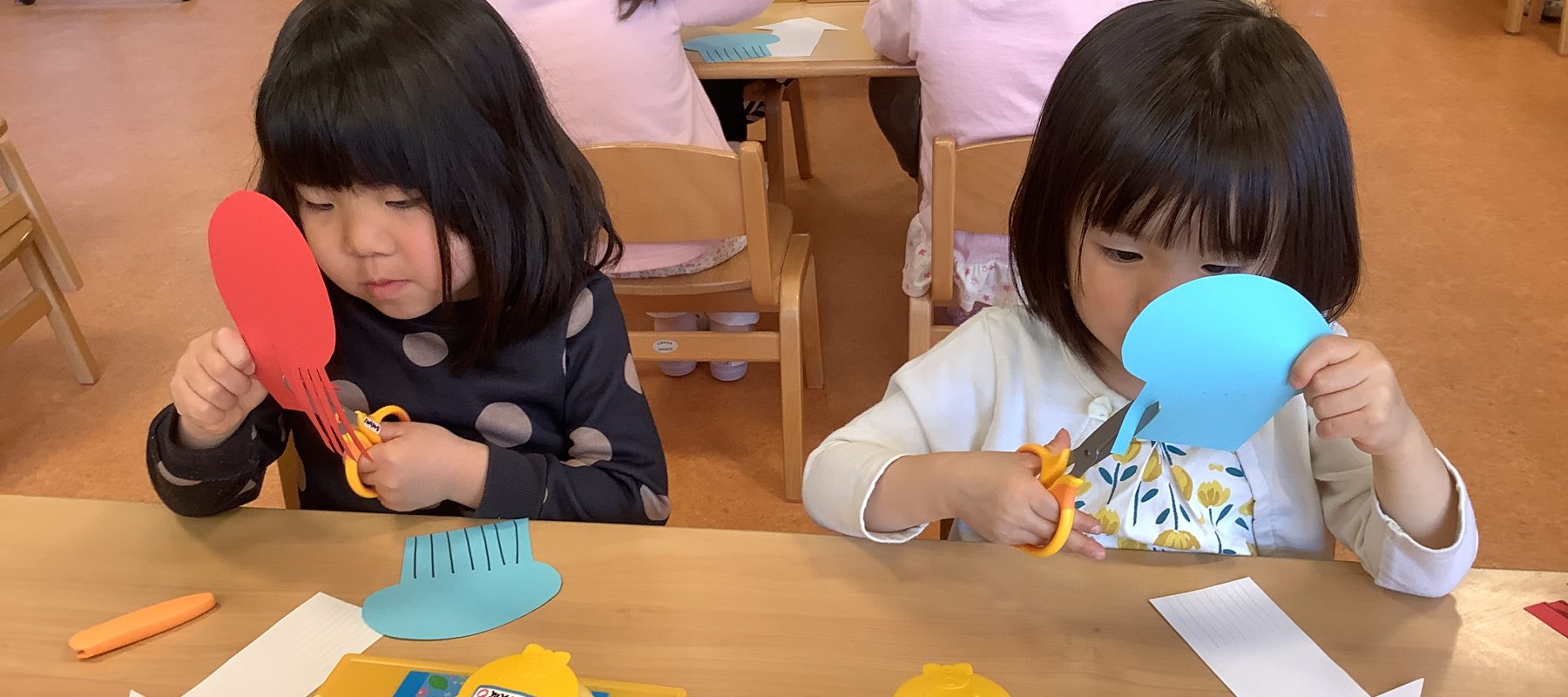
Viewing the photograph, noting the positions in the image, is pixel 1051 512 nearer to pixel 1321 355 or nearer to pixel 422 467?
pixel 1321 355

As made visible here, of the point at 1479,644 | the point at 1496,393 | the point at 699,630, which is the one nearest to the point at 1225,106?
the point at 1479,644

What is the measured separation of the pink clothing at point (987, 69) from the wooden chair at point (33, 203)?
1.79 meters

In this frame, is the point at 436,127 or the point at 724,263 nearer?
the point at 436,127

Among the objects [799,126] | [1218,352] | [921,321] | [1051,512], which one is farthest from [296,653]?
[799,126]

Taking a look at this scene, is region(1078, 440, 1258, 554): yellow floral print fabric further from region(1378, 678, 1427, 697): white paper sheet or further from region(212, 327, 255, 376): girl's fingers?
region(212, 327, 255, 376): girl's fingers

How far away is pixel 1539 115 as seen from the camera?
308 cm

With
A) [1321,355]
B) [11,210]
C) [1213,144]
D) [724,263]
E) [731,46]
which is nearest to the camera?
[1321,355]

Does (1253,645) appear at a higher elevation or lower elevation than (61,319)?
higher

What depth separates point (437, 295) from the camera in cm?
93

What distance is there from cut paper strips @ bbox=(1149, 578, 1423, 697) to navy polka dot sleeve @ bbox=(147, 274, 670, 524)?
0.47 metres

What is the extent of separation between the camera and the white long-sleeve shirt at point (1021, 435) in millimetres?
834

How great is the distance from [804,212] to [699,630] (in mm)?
2297

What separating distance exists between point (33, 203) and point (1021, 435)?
7.88 feet

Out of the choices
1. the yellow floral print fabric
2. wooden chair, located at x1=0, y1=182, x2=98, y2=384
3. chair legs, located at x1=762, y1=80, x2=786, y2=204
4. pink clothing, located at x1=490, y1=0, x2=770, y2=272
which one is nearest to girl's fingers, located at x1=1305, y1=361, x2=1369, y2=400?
the yellow floral print fabric
